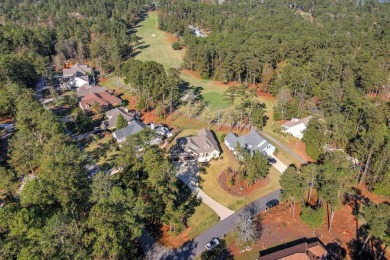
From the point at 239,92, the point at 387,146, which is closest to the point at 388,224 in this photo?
the point at 387,146

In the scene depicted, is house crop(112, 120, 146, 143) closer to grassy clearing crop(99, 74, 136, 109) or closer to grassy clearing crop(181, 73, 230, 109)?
grassy clearing crop(99, 74, 136, 109)

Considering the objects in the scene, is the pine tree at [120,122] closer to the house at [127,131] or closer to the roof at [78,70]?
the house at [127,131]

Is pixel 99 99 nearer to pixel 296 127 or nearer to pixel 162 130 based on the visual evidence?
pixel 162 130

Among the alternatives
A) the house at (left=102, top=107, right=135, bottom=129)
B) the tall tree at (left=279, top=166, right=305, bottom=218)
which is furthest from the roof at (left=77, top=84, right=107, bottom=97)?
the tall tree at (left=279, top=166, right=305, bottom=218)

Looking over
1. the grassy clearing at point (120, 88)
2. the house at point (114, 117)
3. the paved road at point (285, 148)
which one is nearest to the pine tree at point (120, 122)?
the house at point (114, 117)

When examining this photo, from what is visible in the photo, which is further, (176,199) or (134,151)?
(134,151)

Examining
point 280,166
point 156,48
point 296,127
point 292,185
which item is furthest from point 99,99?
point 156,48

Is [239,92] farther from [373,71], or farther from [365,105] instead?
[373,71]
